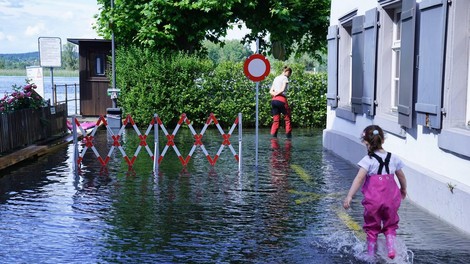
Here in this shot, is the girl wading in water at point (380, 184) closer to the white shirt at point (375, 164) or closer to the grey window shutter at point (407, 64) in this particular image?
the white shirt at point (375, 164)

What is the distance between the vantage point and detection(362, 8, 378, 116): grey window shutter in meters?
12.2

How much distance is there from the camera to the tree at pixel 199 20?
22.9m

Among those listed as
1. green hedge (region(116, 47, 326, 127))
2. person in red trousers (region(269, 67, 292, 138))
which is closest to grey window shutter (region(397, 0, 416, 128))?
person in red trousers (region(269, 67, 292, 138))

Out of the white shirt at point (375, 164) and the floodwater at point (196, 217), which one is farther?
the floodwater at point (196, 217)

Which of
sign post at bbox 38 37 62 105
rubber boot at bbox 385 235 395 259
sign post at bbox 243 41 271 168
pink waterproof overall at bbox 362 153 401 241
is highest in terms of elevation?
sign post at bbox 38 37 62 105

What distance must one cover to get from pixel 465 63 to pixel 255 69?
5526 mm

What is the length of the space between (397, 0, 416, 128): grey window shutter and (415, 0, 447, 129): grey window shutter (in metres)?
0.25

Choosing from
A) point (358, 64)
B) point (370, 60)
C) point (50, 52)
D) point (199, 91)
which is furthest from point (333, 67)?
point (50, 52)

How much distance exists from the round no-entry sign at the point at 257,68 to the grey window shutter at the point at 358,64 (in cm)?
178

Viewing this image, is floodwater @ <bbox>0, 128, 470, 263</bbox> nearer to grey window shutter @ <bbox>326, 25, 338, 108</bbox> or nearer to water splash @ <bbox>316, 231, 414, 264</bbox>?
water splash @ <bbox>316, 231, 414, 264</bbox>

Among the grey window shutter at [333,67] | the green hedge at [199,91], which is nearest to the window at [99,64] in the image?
the green hedge at [199,91]

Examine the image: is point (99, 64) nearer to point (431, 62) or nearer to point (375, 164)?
point (431, 62)

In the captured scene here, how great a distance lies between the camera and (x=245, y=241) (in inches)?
293

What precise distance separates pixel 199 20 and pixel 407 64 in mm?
14307
